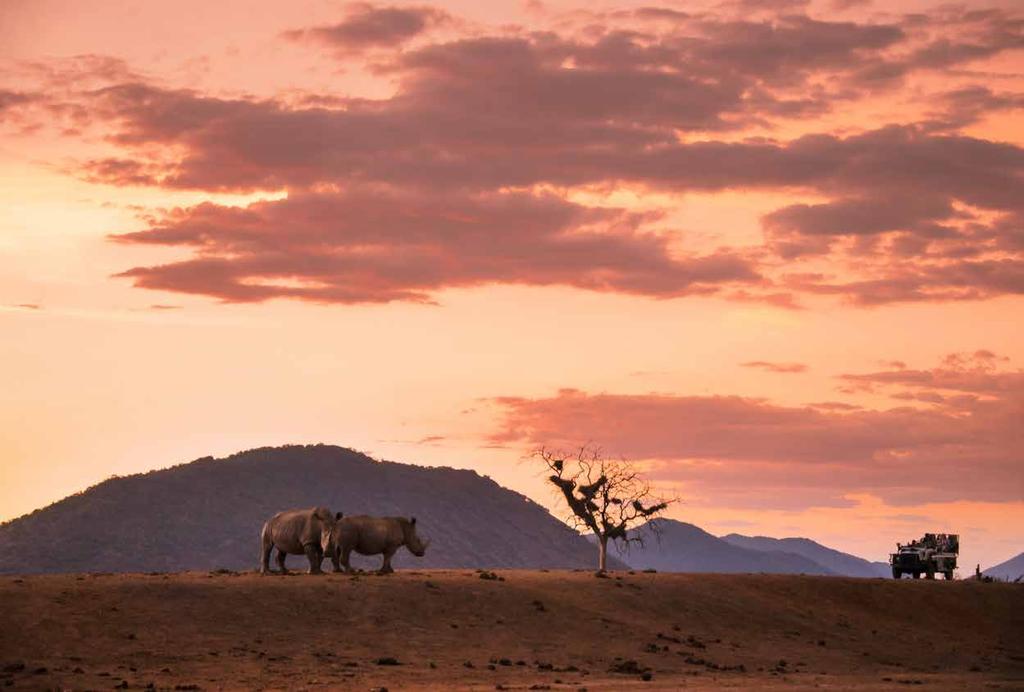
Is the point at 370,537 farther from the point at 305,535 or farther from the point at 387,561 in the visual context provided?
the point at 305,535

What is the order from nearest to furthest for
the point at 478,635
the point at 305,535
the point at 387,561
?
the point at 478,635 < the point at 305,535 < the point at 387,561

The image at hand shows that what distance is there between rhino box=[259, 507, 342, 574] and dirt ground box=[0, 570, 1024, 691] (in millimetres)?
2280

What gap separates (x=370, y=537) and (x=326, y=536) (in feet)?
7.57

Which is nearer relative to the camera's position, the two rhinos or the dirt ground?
the dirt ground

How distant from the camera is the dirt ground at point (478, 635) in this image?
50.0 m

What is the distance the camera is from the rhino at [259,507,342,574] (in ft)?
213

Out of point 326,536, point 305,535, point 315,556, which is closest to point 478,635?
point 326,536

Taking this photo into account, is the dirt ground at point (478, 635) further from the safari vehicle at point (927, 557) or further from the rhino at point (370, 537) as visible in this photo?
the safari vehicle at point (927, 557)

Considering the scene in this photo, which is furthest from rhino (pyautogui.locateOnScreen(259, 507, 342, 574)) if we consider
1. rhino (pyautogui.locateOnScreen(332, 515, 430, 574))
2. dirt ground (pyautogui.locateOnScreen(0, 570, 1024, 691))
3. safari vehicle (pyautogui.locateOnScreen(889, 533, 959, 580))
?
safari vehicle (pyautogui.locateOnScreen(889, 533, 959, 580))

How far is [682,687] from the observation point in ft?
165

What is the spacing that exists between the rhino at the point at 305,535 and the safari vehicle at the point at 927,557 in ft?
126

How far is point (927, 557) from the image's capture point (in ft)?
295

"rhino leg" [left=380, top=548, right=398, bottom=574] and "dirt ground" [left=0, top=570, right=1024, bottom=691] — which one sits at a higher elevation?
"rhino leg" [left=380, top=548, right=398, bottom=574]

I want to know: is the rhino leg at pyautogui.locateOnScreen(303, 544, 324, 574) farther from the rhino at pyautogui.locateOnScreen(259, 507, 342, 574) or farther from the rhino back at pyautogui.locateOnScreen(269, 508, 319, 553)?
the rhino back at pyautogui.locateOnScreen(269, 508, 319, 553)
